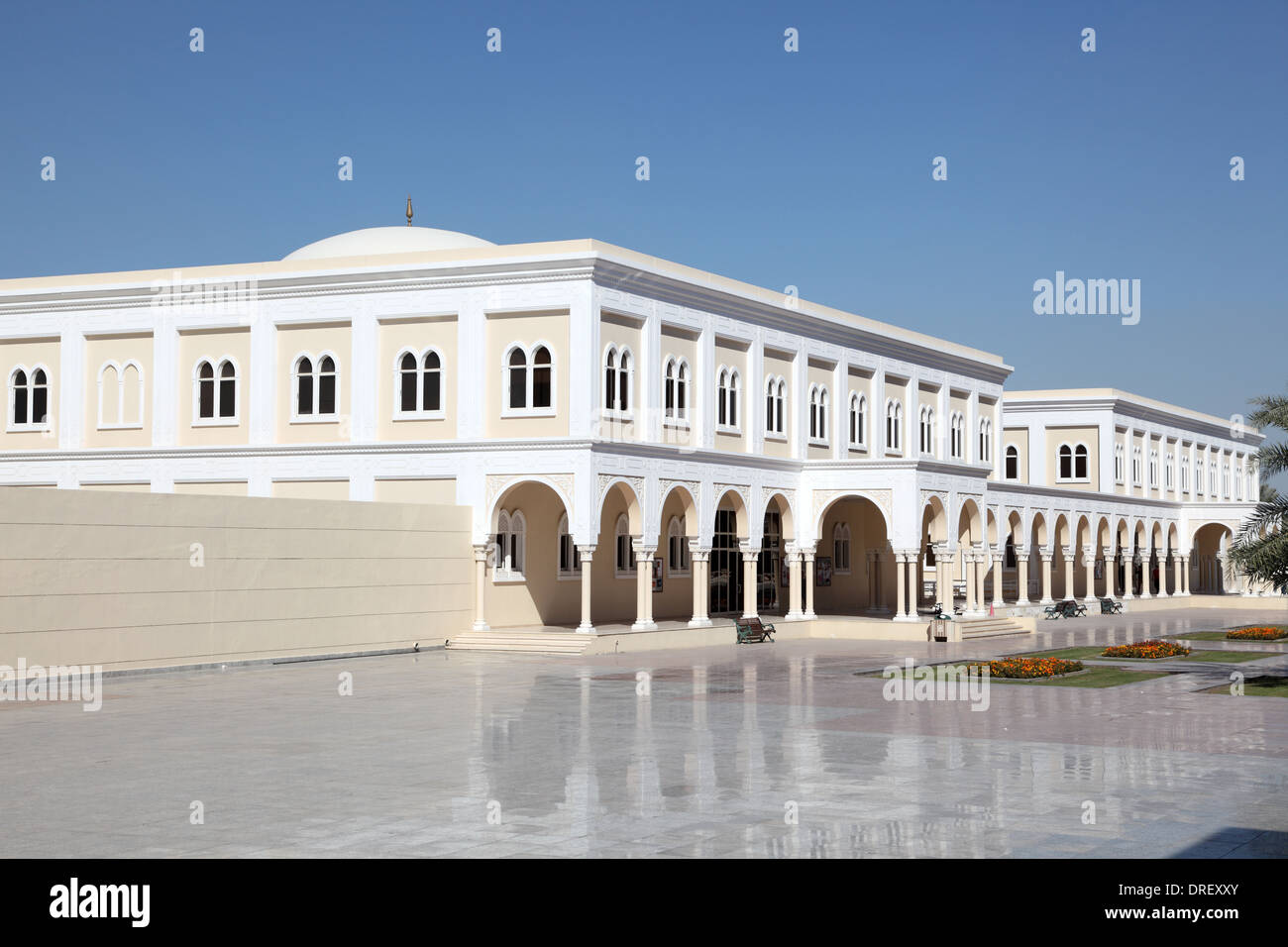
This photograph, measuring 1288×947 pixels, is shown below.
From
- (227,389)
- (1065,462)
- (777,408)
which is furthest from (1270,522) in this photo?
(1065,462)

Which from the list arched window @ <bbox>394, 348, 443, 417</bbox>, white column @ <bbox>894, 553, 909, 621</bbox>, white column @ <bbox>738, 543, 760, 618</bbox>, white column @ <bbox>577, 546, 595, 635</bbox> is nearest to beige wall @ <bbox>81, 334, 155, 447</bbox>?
arched window @ <bbox>394, 348, 443, 417</bbox>

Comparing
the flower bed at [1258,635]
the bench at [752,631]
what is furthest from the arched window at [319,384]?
the flower bed at [1258,635]

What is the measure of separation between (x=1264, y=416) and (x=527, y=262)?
1525 centimetres

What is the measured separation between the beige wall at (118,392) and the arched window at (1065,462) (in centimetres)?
3642

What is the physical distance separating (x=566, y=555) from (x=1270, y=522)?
1743cm

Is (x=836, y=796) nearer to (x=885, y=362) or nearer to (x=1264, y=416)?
(x=1264, y=416)

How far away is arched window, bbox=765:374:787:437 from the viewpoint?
3681 cm

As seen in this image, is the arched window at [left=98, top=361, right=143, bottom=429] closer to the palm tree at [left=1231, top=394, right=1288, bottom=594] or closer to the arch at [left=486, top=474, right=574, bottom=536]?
the arch at [left=486, top=474, right=574, bottom=536]

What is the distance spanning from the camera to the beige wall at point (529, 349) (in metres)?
30.3

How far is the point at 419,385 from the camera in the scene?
→ 31.6 metres

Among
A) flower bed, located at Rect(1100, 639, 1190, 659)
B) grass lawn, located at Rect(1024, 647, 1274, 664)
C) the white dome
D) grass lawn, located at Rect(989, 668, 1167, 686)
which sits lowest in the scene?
grass lawn, located at Rect(1024, 647, 1274, 664)

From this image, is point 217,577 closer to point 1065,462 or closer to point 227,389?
point 227,389

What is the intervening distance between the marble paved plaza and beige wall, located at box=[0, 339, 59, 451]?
15.5 metres
